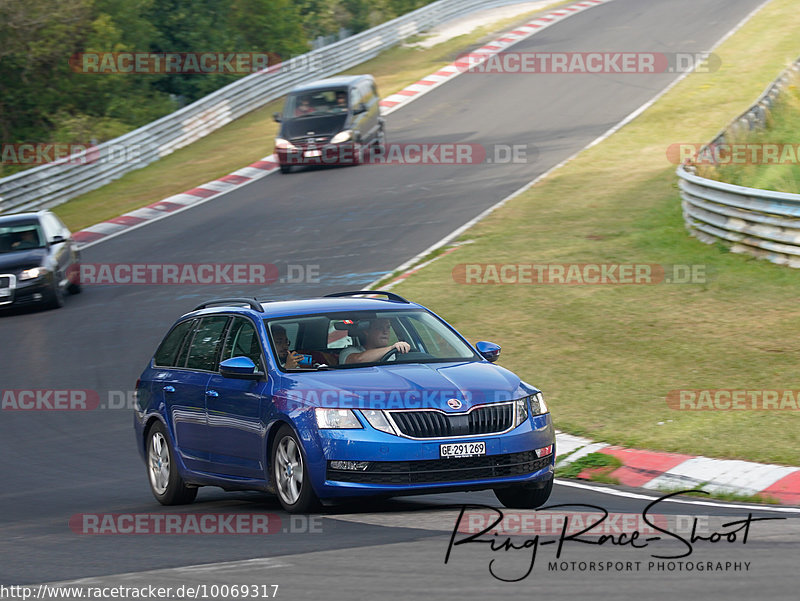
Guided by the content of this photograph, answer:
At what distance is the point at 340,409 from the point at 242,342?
4.98 ft

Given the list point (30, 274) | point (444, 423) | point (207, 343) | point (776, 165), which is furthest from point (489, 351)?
point (776, 165)

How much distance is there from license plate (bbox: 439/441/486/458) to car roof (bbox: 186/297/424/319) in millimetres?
1681

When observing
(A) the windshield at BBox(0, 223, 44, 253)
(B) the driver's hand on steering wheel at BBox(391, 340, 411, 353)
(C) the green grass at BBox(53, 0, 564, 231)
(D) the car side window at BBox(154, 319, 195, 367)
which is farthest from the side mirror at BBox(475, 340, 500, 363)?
(C) the green grass at BBox(53, 0, 564, 231)

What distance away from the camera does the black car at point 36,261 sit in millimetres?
A: 21562

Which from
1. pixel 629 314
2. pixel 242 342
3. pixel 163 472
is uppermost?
pixel 242 342

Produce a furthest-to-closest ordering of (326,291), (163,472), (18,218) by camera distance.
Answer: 1. (18,218)
2. (326,291)
3. (163,472)

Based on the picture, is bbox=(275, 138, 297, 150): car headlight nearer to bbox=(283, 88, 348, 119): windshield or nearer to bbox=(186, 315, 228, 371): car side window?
bbox=(283, 88, 348, 119): windshield

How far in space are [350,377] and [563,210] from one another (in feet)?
54.3

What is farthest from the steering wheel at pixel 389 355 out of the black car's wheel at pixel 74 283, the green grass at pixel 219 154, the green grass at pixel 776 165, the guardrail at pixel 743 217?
the green grass at pixel 219 154

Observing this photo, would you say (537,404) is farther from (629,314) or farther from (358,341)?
(629,314)

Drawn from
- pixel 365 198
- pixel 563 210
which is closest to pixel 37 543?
pixel 563 210

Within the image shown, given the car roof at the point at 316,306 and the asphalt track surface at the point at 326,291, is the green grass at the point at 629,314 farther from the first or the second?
the car roof at the point at 316,306

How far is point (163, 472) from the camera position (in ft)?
34.9

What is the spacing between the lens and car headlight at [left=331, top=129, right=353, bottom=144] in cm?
3061
